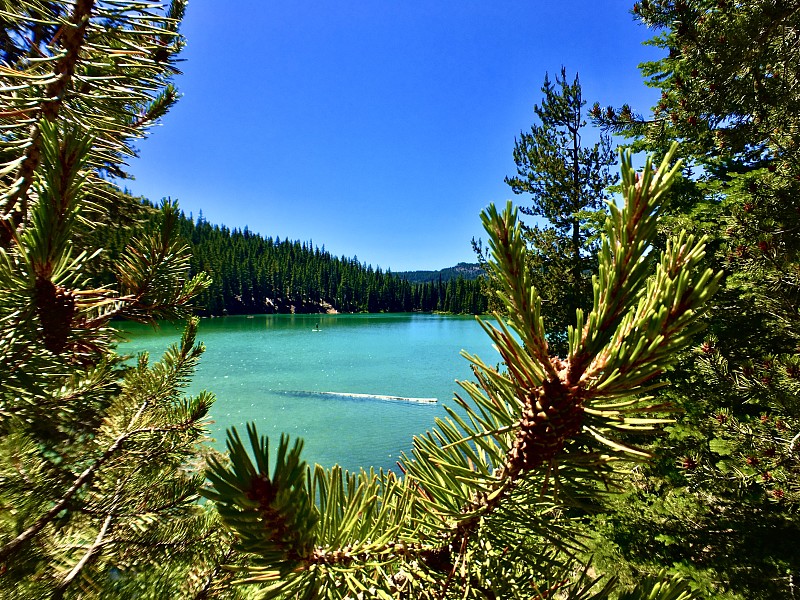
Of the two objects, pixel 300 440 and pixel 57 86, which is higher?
pixel 57 86

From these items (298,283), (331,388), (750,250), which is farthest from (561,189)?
(298,283)

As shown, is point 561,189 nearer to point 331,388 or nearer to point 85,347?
point 85,347

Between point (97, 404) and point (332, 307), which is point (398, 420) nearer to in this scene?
point (97, 404)

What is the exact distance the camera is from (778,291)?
319cm

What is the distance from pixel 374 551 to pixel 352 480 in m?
0.15

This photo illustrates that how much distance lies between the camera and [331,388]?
22781 mm

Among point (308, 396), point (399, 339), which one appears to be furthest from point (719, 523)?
point (399, 339)

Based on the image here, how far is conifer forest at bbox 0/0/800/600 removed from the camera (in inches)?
22.6

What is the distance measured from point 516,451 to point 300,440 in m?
0.36

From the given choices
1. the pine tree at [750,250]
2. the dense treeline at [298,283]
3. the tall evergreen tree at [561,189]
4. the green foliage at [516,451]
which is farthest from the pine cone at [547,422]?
the dense treeline at [298,283]

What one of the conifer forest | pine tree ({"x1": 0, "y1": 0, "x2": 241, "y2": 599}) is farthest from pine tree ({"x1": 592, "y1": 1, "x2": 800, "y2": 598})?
pine tree ({"x1": 0, "y1": 0, "x2": 241, "y2": 599})

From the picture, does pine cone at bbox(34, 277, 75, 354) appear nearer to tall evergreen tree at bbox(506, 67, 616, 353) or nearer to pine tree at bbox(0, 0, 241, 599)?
pine tree at bbox(0, 0, 241, 599)

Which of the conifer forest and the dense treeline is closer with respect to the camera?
the conifer forest

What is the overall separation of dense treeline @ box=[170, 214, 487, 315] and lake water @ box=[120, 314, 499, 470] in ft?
118
